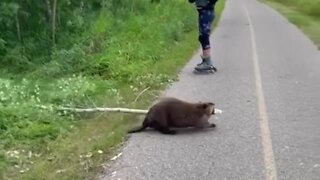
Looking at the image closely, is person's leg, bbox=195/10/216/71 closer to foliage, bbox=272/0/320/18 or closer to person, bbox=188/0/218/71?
person, bbox=188/0/218/71

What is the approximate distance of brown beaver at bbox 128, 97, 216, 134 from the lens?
761cm

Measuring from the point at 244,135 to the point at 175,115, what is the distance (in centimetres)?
85

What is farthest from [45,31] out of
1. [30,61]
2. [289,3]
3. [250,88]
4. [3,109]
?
[289,3]

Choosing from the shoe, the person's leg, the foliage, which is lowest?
the foliage

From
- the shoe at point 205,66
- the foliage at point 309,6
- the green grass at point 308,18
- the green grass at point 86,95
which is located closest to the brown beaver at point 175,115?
the green grass at point 86,95

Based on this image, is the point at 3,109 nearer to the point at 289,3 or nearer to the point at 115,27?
the point at 115,27

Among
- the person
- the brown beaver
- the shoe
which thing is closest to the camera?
the brown beaver

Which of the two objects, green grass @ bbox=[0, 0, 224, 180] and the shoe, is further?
the shoe

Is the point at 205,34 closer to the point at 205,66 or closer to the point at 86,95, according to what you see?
the point at 205,66

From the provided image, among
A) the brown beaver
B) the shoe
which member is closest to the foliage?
the shoe

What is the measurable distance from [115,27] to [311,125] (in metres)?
10.4

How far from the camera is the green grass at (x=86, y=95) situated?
6.83m

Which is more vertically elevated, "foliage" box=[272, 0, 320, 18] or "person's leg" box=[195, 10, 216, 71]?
"person's leg" box=[195, 10, 216, 71]

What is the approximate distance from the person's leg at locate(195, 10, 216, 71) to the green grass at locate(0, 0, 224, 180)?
0.71 meters
